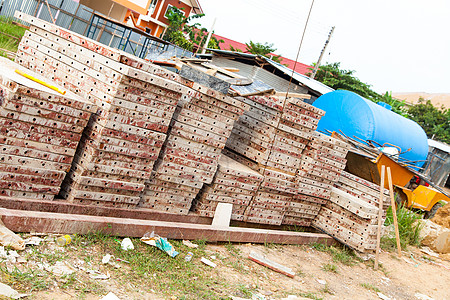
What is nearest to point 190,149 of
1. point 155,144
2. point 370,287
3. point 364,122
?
point 155,144

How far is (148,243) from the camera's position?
5203 mm

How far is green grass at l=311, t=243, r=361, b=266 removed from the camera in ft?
25.6

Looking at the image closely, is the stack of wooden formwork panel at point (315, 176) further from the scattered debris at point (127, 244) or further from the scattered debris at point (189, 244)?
the scattered debris at point (127, 244)

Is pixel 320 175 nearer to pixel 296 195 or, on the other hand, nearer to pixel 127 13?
pixel 296 195

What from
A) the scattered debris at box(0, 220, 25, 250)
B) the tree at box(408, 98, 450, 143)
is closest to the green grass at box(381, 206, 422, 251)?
the scattered debris at box(0, 220, 25, 250)

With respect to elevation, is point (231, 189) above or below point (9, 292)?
above

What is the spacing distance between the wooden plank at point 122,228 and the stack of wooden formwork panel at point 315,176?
0.77 meters

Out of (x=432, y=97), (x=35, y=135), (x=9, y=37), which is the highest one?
(x=432, y=97)

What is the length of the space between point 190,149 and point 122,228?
153 centimetres

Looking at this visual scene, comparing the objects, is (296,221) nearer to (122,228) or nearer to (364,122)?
(122,228)

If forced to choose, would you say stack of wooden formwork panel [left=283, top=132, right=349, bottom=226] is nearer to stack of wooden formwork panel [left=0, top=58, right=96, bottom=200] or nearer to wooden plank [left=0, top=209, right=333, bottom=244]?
wooden plank [left=0, top=209, right=333, bottom=244]

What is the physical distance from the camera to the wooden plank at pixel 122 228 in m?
Answer: 4.34

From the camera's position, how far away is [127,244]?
501cm

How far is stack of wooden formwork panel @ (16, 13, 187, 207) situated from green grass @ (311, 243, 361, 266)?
4223 millimetres
